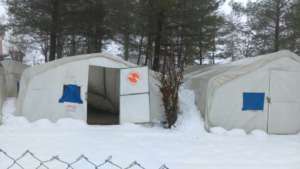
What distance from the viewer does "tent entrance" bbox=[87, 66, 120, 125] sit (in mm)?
12250

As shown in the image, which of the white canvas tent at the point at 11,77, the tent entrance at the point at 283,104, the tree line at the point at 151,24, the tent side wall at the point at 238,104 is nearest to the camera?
the tent side wall at the point at 238,104

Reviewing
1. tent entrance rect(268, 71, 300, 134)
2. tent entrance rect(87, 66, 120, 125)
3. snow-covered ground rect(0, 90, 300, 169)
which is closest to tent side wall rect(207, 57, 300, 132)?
tent entrance rect(268, 71, 300, 134)

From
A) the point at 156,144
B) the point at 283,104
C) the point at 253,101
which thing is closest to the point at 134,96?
the point at 156,144

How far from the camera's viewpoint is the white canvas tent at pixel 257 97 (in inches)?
348

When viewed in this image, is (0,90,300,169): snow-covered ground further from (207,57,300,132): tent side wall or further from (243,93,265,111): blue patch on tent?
(243,93,265,111): blue patch on tent

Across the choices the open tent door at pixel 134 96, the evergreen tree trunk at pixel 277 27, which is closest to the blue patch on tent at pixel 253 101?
the open tent door at pixel 134 96

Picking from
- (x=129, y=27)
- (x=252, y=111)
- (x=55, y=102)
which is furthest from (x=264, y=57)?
(x=129, y=27)

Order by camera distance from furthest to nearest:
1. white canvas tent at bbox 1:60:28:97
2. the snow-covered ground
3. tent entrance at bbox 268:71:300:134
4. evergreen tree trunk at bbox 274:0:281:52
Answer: evergreen tree trunk at bbox 274:0:281:52
white canvas tent at bbox 1:60:28:97
tent entrance at bbox 268:71:300:134
the snow-covered ground

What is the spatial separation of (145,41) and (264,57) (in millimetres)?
7999

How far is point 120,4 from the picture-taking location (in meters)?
15.1

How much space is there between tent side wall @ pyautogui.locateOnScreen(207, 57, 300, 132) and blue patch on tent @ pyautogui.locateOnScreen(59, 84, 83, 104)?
3.38m

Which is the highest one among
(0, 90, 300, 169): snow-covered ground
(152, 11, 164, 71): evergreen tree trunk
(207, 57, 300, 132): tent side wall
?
(152, 11, 164, 71): evergreen tree trunk

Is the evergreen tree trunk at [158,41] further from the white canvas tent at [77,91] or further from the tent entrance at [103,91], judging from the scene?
the white canvas tent at [77,91]

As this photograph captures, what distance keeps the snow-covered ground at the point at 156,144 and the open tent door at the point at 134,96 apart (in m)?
0.30
